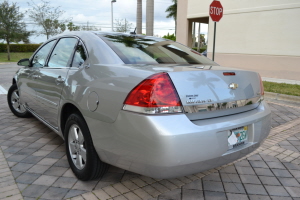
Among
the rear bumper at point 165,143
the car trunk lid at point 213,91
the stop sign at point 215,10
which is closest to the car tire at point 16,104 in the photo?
the rear bumper at point 165,143

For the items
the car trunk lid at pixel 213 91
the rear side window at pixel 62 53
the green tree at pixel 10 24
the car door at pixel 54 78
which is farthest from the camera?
the green tree at pixel 10 24

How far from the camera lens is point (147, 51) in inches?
108

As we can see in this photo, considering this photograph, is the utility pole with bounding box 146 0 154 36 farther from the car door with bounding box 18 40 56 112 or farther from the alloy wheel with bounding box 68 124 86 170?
the alloy wheel with bounding box 68 124 86 170

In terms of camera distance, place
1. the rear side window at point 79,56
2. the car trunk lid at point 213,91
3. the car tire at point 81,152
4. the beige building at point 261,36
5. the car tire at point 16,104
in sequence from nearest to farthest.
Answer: the car trunk lid at point 213,91, the car tire at point 81,152, the rear side window at point 79,56, the car tire at point 16,104, the beige building at point 261,36

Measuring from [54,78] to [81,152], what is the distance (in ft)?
3.22

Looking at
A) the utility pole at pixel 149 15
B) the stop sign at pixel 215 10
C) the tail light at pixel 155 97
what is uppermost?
the utility pole at pixel 149 15

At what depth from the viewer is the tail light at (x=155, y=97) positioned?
1.96 meters

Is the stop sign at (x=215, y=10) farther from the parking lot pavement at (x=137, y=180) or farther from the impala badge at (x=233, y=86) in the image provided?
the impala badge at (x=233, y=86)

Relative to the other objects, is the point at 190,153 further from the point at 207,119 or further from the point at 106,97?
the point at 106,97

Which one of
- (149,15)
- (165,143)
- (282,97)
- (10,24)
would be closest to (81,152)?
(165,143)

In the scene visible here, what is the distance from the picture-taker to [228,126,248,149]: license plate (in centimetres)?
224

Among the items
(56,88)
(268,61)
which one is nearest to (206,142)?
(56,88)

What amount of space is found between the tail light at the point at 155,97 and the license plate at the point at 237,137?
1.84ft

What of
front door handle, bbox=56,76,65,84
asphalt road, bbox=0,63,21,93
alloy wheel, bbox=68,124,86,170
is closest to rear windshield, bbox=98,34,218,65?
front door handle, bbox=56,76,65,84
